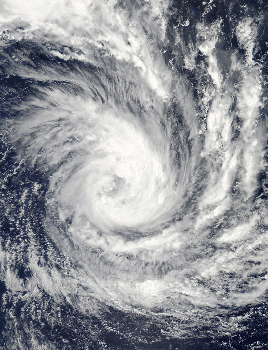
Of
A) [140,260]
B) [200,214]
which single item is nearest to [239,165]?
[200,214]

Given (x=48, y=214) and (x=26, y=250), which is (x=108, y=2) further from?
(x=26, y=250)

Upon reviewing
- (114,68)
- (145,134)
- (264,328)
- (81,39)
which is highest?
(81,39)

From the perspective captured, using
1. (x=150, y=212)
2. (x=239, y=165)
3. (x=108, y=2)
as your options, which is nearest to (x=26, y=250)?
(x=150, y=212)

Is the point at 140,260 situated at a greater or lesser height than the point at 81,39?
lesser

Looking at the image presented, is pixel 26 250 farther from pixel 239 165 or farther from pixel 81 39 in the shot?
pixel 239 165

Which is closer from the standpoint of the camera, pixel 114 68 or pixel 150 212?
pixel 114 68

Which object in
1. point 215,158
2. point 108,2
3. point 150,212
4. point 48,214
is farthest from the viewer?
point 48,214

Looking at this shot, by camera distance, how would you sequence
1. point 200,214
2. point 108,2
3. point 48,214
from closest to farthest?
point 108,2, point 200,214, point 48,214
